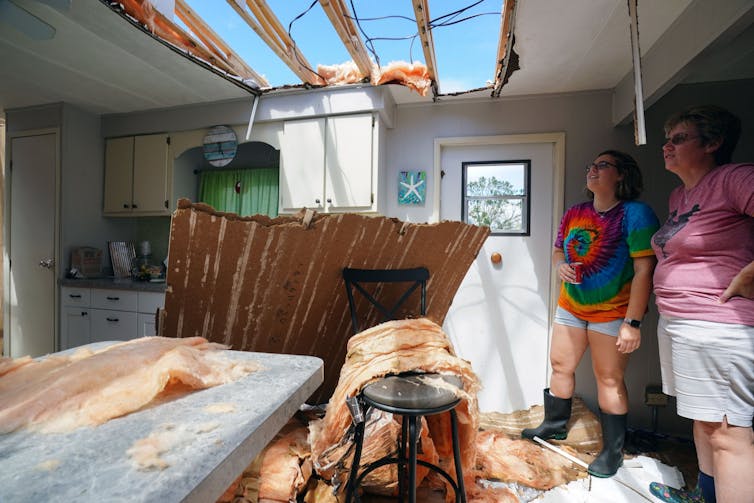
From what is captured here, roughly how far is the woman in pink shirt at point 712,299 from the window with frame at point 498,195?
3.72 ft

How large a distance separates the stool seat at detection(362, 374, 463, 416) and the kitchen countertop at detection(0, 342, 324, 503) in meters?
0.56

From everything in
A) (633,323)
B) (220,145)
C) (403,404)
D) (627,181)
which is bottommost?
(403,404)

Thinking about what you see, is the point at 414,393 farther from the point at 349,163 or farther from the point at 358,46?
the point at 358,46

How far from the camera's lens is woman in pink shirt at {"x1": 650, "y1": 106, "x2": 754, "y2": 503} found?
126 centimetres

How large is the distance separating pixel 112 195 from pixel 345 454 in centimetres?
337

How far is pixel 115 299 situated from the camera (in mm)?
2799

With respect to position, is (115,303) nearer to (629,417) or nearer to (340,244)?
(340,244)

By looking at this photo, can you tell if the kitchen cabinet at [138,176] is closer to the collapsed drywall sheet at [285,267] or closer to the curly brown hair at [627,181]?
the collapsed drywall sheet at [285,267]

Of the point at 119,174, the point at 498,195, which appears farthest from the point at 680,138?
the point at 119,174

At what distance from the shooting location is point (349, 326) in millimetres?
1791

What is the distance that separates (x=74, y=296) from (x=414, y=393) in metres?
3.35

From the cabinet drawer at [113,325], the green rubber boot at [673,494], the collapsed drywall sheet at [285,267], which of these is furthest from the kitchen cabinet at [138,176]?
the green rubber boot at [673,494]

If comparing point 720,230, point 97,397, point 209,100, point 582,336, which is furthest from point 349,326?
point 209,100

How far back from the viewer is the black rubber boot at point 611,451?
6.20 ft
